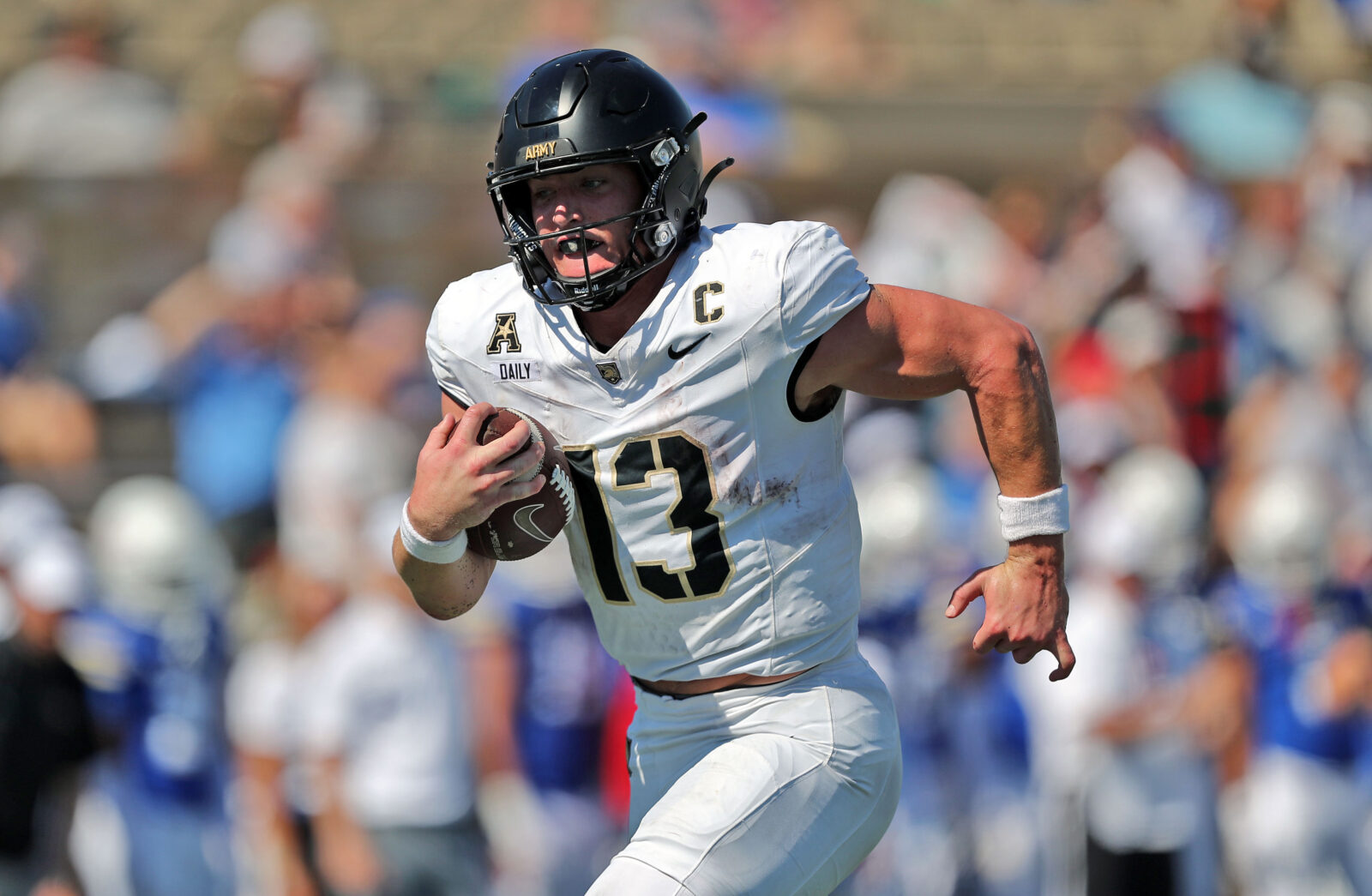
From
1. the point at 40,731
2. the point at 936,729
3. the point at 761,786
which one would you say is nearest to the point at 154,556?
the point at 40,731

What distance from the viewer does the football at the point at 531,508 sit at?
9.89 ft

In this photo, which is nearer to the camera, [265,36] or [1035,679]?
[1035,679]

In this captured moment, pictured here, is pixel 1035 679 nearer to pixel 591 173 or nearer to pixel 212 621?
pixel 212 621

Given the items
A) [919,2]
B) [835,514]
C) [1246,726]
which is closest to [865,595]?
[1246,726]

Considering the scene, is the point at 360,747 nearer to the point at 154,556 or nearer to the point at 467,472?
the point at 154,556

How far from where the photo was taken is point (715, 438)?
311 centimetres

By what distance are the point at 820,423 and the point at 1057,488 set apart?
464 mm

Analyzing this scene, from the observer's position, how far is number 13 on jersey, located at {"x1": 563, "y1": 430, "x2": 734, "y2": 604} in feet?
10.3

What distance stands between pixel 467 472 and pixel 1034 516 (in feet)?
3.45

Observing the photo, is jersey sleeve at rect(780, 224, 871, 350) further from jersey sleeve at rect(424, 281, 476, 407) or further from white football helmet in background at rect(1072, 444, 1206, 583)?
white football helmet in background at rect(1072, 444, 1206, 583)

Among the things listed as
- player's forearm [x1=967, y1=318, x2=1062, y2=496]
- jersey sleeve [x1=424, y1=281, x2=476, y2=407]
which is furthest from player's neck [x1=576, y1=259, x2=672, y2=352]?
player's forearm [x1=967, y1=318, x2=1062, y2=496]

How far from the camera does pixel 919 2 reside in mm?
11523

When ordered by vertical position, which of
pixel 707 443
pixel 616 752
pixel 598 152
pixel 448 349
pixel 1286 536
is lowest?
pixel 616 752

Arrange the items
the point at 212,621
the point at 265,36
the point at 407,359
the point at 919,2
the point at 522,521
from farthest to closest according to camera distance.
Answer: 1. the point at 919,2
2. the point at 265,36
3. the point at 407,359
4. the point at 212,621
5. the point at 522,521
